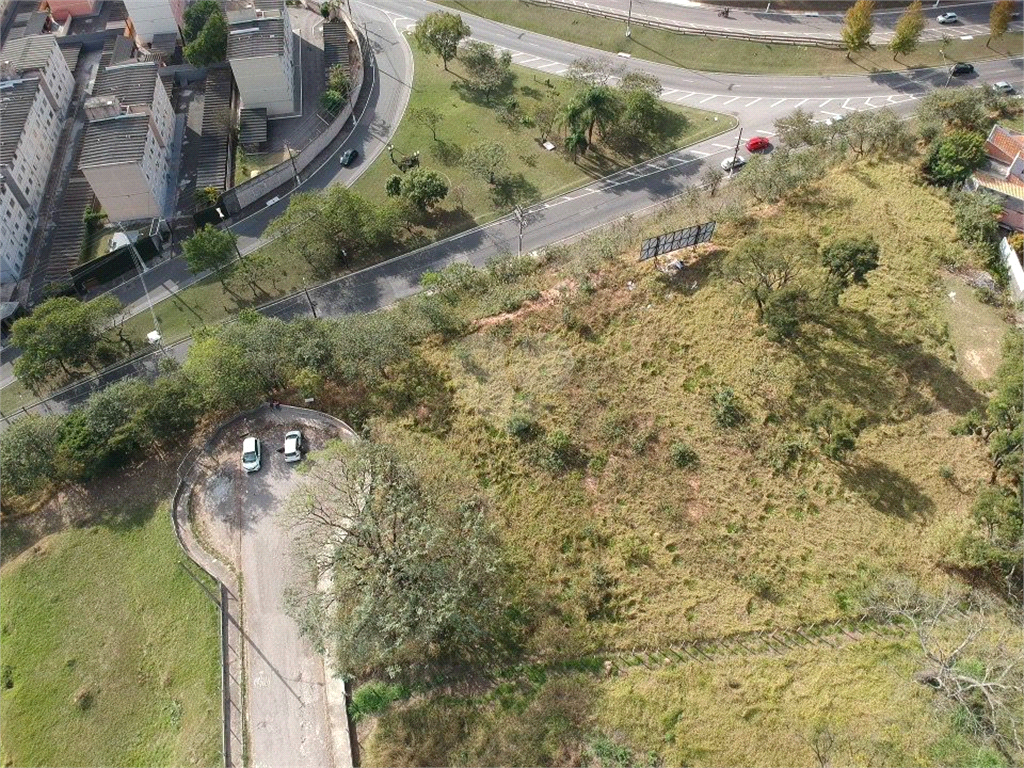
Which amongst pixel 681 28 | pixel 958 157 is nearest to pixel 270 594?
pixel 958 157

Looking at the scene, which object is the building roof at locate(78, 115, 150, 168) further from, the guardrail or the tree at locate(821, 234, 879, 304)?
the tree at locate(821, 234, 879, 304)

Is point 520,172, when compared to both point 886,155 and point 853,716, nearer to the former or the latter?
point 886,155

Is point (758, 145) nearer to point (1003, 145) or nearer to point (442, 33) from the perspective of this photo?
point (1003, 145)

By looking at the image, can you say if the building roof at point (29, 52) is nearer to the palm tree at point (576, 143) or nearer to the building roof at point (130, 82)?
the building roof at point (130, 82)

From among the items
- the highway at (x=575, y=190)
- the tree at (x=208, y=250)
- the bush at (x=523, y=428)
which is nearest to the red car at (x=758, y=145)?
the highway at (x=575, y=190)

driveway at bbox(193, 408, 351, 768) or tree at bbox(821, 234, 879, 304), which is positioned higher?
tree at bbox(821, 234, 879, 304)

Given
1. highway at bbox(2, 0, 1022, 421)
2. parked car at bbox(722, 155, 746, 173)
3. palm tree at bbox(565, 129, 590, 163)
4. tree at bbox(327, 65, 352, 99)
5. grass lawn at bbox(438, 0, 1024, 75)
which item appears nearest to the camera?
highway at bbox(2, 0, 1022, 421)

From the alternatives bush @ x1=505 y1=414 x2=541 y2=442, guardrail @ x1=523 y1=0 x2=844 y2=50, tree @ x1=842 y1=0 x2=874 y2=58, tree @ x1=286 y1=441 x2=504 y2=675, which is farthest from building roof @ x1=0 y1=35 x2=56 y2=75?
tree @ x1=842 y1=0 x2=874 y2=58
